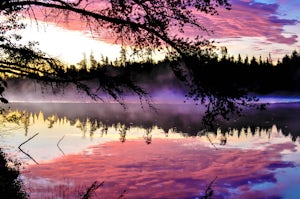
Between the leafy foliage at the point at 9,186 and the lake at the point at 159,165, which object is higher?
the leafy foliage at the point at 9,186

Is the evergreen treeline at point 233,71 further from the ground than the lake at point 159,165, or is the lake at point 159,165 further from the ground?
the evergreen treeline at point 233,71

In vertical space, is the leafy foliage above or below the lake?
above

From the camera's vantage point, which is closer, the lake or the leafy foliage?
the leafy foliage

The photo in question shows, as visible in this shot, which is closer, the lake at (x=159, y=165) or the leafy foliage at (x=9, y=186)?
the leafy foliage at (x=9, y=186)

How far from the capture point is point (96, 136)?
43.9 meters

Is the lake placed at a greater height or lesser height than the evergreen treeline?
lesser

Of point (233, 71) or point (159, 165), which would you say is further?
point (159, 165)

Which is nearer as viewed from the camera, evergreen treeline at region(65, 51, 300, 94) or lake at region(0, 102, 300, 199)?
evergreen treeline at region(65, 51, 300, 94)

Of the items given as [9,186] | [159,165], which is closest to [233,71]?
[9,186]

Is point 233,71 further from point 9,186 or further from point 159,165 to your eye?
point 159,165

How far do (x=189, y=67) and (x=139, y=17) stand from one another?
4.33 feet

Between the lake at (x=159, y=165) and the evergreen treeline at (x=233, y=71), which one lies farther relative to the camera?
the lake at (x=159, y=165)

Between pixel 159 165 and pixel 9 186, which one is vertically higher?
pixel 9 186

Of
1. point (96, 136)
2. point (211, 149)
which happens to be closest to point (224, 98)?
point (211, 149)
